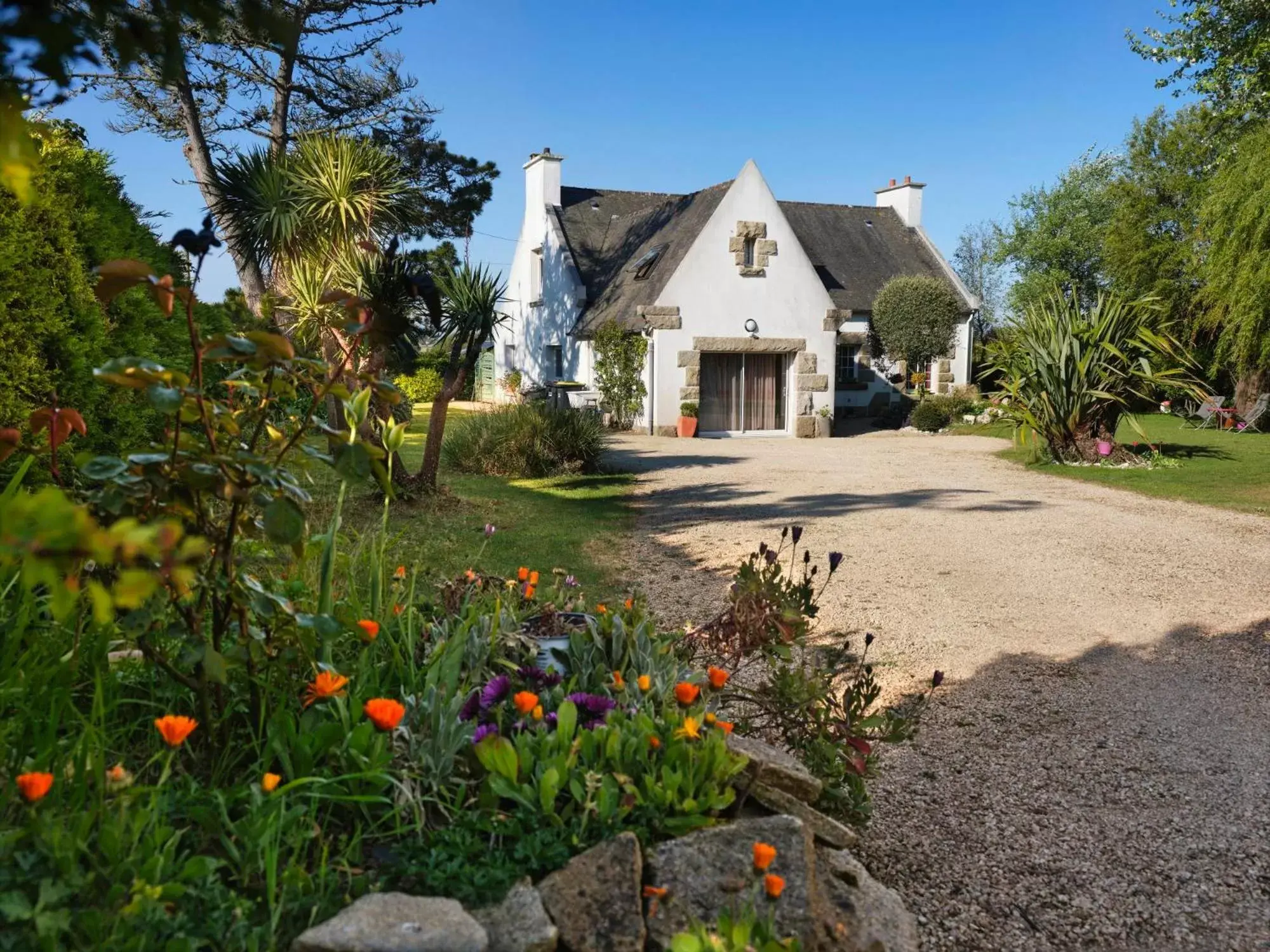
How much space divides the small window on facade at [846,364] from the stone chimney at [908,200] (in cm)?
664

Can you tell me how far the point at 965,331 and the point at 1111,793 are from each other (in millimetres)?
27665

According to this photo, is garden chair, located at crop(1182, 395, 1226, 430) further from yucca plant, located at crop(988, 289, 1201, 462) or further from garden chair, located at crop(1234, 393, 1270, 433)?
yucca plant, located at crop(988, 289, 1201, 462)

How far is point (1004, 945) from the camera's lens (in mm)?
2865

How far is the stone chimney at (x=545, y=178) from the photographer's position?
1136 inches

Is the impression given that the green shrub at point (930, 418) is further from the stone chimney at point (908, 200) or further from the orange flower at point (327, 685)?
the orange flower at point (327, 685)

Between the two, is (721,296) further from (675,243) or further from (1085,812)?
(1085,812)

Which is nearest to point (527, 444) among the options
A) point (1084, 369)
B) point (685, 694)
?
point (1084, 369)

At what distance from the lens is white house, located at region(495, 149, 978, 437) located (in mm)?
23484

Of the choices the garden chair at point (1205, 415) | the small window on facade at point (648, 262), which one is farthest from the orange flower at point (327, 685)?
the small window on facade at point (648, 262)

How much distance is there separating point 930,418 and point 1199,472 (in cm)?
1056

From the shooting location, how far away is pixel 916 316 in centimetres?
2720

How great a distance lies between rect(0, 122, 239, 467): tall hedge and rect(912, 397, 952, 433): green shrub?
2186 centimetres

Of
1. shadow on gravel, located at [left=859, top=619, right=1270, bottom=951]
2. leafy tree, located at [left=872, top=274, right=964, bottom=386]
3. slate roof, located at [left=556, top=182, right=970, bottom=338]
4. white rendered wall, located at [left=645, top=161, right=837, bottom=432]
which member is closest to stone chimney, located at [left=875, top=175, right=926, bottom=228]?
slate roof, located at [left=556, top=182, right=970, bottom=338]

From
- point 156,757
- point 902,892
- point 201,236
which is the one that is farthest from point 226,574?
point 902,892
